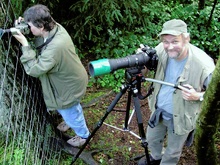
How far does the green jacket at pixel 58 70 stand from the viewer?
2.54 m

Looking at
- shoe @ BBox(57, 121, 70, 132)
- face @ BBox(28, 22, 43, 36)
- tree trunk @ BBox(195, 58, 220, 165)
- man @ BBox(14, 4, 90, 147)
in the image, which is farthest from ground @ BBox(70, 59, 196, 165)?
tree trunk @ BBox(195, 58, 220, 165)

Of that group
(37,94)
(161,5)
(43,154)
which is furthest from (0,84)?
(161,5)

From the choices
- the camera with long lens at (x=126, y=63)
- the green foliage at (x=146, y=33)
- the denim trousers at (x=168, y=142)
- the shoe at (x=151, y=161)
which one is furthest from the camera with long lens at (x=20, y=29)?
the green foliage at (x=146, y=33)

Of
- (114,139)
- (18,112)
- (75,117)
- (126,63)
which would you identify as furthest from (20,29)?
(114,139)

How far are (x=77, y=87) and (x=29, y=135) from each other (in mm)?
649

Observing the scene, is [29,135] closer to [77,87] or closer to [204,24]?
[77,87]

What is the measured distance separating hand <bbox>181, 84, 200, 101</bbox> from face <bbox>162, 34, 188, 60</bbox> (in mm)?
260

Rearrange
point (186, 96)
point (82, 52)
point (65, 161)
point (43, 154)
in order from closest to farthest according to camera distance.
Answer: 1. point (186, 96)
2. point (43, 154)
3. point (65, 161)
4. point (82, 52)

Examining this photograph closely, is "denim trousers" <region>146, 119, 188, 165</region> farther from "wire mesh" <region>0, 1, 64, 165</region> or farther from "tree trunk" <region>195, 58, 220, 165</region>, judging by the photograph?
"wire mesh" <region>0, 1, 64, 165</region>

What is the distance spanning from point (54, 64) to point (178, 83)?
3.51ft

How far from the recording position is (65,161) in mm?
3500

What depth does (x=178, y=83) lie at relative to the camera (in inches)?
96.0

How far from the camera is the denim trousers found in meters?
2.86

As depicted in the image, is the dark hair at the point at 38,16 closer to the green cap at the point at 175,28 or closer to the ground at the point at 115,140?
the green cap at the point at 175,28
